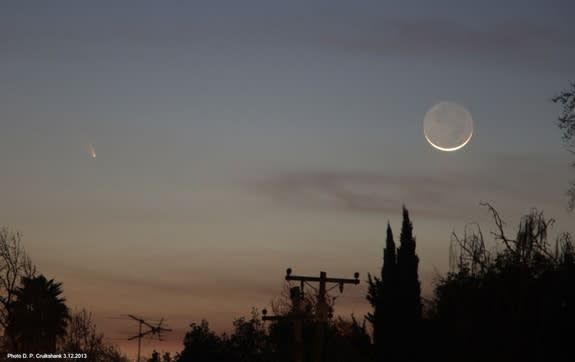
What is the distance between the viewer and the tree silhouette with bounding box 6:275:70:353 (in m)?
64.8

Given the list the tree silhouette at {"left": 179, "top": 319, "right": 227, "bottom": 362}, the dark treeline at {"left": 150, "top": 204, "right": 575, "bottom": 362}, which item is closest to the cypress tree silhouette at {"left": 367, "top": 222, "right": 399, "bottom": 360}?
the dark treeline at {"left": 150, "top": 204, "right": 575, "bottom": 362}

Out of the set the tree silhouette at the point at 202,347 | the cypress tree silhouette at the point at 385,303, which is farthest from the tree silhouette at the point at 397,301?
the tree silhouette at the point at 202,347

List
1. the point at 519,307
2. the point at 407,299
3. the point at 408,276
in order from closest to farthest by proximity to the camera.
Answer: the point at 519,307 < the point at 407,299 < the point at 408,276

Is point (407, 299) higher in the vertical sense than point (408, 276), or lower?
lower

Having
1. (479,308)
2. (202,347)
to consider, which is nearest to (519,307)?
(479,308)

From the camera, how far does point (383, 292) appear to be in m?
58.0

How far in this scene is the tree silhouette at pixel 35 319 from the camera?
64.8 metres

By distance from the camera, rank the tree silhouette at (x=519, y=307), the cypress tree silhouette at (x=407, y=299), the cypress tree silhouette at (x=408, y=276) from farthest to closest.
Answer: the cypress tree silhouette at (x=408, y=276)
the cypress tree silhouette at (x=407, y=299)
the tree silhouette at (x=519, y=307)

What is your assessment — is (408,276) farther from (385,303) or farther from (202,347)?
(202,347)

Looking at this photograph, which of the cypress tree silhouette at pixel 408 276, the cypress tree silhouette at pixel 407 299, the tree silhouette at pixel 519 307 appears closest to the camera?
the tree silhouette at pixel 519 307

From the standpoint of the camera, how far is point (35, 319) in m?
66.9

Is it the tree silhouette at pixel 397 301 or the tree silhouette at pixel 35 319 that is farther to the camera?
the tree silhouette at pixel 35 319

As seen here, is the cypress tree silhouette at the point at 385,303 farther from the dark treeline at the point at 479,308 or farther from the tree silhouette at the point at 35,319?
the tree silhouette at the point at 35,319

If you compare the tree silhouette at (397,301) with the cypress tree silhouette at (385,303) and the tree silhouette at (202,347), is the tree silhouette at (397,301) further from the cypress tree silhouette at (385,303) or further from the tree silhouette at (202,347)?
the tree silhouette at (202,347)
